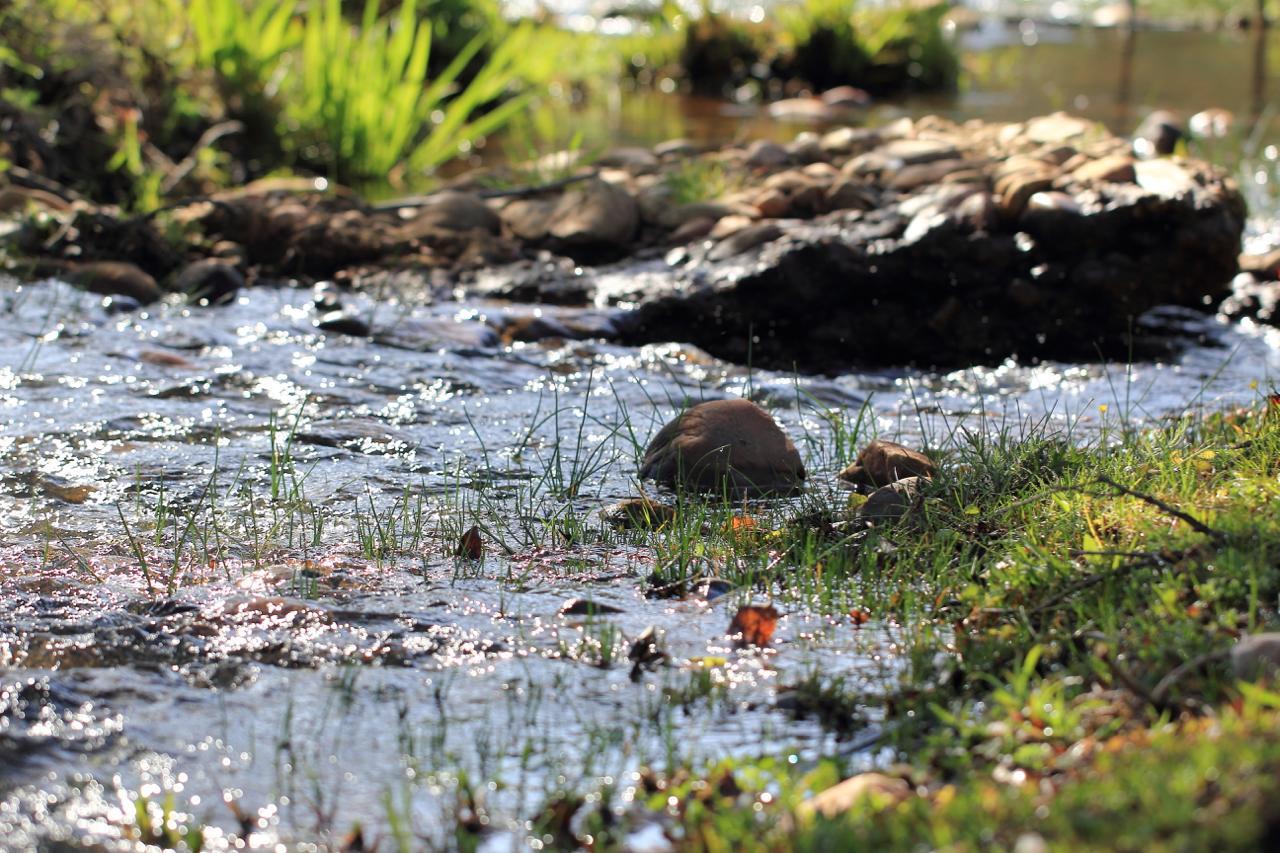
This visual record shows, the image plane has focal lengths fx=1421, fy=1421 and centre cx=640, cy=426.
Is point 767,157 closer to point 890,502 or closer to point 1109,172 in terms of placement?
point 1109,172

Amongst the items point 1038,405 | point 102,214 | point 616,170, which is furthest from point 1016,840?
point 616,170

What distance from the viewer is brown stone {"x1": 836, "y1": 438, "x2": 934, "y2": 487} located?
11.9 ft

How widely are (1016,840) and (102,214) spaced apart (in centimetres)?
542

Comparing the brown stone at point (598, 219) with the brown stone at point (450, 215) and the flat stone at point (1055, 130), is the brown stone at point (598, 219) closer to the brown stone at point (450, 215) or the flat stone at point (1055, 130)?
the brown stone at point (450, 215)

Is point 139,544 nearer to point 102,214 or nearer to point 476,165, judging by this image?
point 102,214

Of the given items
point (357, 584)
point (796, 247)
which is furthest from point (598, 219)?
point (357, 584)

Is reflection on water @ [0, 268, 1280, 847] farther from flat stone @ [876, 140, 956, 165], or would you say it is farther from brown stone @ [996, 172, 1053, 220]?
flat stone @ [876, 140, 956, 165]

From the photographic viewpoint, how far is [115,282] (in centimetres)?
576

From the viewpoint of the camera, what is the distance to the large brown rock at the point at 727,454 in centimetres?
372

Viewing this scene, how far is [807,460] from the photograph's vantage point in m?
4.01

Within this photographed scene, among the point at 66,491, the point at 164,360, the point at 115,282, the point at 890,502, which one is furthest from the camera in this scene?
the point at 115,282

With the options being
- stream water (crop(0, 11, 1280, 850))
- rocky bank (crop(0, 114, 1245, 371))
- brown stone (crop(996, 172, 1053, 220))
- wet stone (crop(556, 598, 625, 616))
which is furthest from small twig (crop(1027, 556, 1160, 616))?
brown stone (crop(996, 172, 1053, 220))

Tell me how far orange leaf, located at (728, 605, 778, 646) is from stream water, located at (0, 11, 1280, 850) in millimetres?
46

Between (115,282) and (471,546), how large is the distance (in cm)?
316
